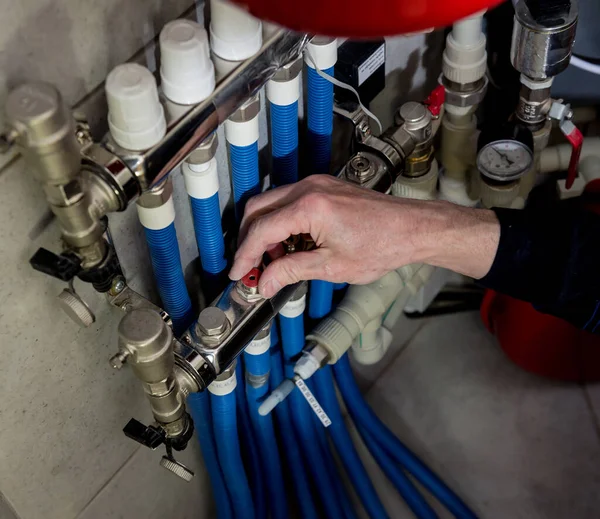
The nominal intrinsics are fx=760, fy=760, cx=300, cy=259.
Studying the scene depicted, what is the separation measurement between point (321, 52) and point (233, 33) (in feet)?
0.50

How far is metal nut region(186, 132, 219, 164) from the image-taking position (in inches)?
22.7

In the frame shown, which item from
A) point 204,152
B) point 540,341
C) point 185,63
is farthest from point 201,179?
point 540,341

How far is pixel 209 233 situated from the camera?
67cm

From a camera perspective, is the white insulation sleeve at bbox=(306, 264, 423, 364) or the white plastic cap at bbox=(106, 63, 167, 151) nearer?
the white plastic cap at bbox=(106, 63, 167, 151)

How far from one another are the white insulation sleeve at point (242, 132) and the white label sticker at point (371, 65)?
0.55ft

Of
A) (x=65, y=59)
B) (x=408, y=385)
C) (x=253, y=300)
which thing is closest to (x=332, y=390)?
(x=408, y=385)

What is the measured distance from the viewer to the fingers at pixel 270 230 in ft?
2.13

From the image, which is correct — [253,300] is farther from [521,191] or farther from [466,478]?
[466,478]

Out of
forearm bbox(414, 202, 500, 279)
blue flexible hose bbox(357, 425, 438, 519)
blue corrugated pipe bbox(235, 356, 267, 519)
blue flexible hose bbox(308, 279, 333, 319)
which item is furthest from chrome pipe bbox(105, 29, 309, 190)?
blue flexible hose bbox(357, 425, 438, 519)

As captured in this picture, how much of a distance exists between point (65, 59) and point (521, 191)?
0.60 meters

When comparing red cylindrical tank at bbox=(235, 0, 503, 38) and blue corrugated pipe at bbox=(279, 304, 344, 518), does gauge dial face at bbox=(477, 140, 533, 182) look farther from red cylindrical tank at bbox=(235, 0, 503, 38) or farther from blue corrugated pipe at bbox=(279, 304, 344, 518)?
red cylindrical tank at bbox=(235, 0, 503, 38)

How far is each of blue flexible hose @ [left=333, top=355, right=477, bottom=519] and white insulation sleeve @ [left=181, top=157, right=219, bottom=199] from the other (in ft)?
1.44

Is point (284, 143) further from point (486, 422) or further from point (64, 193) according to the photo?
point (486, 422)

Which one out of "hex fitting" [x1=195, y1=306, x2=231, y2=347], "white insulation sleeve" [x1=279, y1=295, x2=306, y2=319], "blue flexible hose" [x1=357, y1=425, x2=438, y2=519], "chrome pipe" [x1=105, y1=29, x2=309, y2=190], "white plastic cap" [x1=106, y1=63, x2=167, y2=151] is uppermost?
"white plastic cap" [x1=106, y1=63, x2=167, y2=151]
